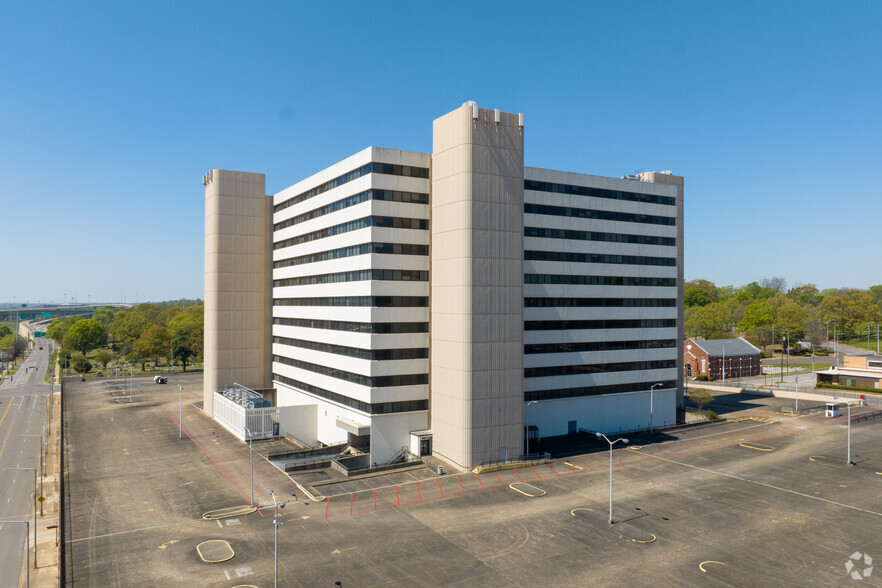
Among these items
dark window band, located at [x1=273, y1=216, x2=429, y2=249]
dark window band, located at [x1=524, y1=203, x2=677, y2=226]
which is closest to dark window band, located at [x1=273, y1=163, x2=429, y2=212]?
dark window band, located at [x1=273, y1=216, x2=429, y2=249]

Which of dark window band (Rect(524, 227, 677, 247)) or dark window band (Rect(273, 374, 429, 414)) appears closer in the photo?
dark window band (Rect(273, 374, 429, 414))

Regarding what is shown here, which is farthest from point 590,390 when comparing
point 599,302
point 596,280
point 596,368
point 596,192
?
point 596,192

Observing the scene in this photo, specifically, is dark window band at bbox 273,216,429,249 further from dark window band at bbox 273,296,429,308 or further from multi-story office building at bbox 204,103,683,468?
dark window band at bbox 273,296,429,308

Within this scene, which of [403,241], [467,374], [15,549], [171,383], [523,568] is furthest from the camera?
[171,383]

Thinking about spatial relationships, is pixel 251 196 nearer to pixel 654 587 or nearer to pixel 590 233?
pixel 590 233

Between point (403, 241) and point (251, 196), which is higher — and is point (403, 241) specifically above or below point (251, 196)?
below

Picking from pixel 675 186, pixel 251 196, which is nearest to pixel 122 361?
pixel 251 196

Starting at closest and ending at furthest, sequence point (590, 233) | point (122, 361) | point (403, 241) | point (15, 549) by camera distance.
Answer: point (15, 549)
point (403, 241)
point (590, 233)
point (122, 361)
